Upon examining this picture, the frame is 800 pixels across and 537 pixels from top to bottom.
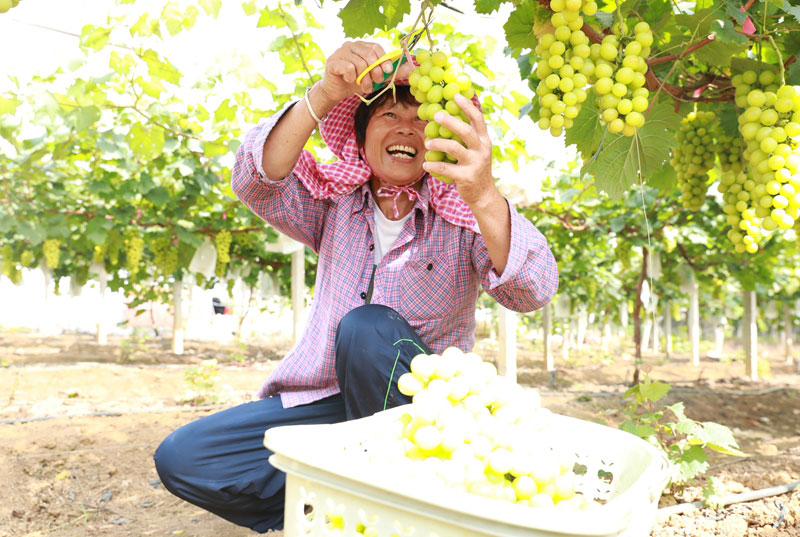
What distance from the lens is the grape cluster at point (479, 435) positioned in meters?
0.93

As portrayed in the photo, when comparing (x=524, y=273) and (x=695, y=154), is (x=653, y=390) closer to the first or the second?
(x=695, y=154)

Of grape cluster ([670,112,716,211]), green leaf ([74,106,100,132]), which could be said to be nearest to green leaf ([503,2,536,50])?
grape cluster ([670,112,716,211])

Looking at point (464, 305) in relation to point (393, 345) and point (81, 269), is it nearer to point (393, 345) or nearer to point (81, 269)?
point (393, 345)

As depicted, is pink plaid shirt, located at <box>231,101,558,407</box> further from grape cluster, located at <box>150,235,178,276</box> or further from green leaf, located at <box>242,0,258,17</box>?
grape cluster, located at <box>150,235,178,276</box>

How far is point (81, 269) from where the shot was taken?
13.5 meters

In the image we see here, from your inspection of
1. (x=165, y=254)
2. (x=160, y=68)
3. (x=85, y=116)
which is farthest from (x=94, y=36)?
(x=165, y=254)

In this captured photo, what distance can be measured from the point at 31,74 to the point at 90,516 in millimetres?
2713

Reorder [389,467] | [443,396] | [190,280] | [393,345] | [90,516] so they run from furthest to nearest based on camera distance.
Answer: [190,280] → [90,516] → [393,345] → [443,396] → [389,467]

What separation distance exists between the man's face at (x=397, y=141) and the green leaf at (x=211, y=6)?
4.71 ft

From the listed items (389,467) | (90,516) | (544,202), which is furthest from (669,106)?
(544,202)

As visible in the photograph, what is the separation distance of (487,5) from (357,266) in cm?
90

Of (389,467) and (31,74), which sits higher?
(31,74)

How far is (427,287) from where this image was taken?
2002 millimetres

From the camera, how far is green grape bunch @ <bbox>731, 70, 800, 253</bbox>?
156 centimetres
